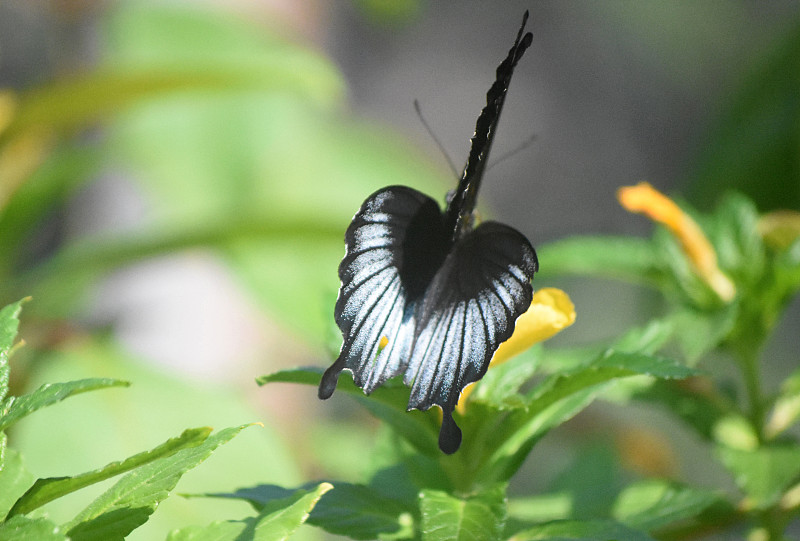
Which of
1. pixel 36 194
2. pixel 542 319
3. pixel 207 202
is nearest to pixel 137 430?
pixel 36 194

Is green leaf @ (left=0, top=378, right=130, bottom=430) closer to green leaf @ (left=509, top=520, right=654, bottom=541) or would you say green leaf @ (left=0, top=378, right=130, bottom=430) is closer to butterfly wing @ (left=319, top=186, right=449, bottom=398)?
butterfly wing @ (left=319, top=186, right=449, bottom=398)

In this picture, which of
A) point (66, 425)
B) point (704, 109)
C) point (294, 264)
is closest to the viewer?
point (66, 425)

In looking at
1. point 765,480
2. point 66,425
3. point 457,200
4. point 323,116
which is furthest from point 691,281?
point 323,116

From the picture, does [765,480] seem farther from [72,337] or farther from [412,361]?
[72,337]

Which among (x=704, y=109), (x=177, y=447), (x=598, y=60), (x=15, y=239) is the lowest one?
(x=177, y=447)

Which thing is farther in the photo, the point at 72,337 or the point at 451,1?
the point at 451,1

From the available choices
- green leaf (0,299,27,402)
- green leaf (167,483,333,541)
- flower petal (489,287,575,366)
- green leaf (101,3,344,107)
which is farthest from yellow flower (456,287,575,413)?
green leaf (101,3,344,107)
